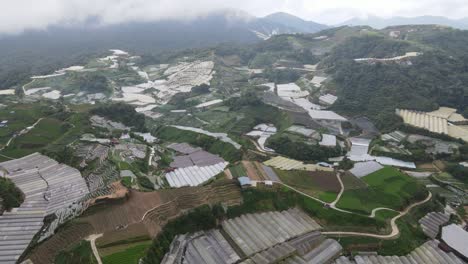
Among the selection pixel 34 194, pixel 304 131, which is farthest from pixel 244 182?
pixel 304 131

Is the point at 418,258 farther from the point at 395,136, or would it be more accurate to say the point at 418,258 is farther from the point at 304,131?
the point at 395,136


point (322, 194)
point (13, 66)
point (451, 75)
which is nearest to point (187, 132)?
point (322, 194)

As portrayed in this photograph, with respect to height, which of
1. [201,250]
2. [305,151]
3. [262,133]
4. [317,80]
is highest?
[201,250]

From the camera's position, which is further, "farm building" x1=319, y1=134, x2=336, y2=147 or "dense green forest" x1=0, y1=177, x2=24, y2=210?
"farm building" x1=319, y1=134, x2=336, y2=147

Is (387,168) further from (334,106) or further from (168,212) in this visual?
(334,106)

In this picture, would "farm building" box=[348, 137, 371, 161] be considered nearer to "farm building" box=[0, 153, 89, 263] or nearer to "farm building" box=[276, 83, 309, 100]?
"farm building" box=[276, 83, 309, 100]

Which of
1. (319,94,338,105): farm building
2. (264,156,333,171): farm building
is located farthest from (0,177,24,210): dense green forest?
(319,94,338,105): farm building
